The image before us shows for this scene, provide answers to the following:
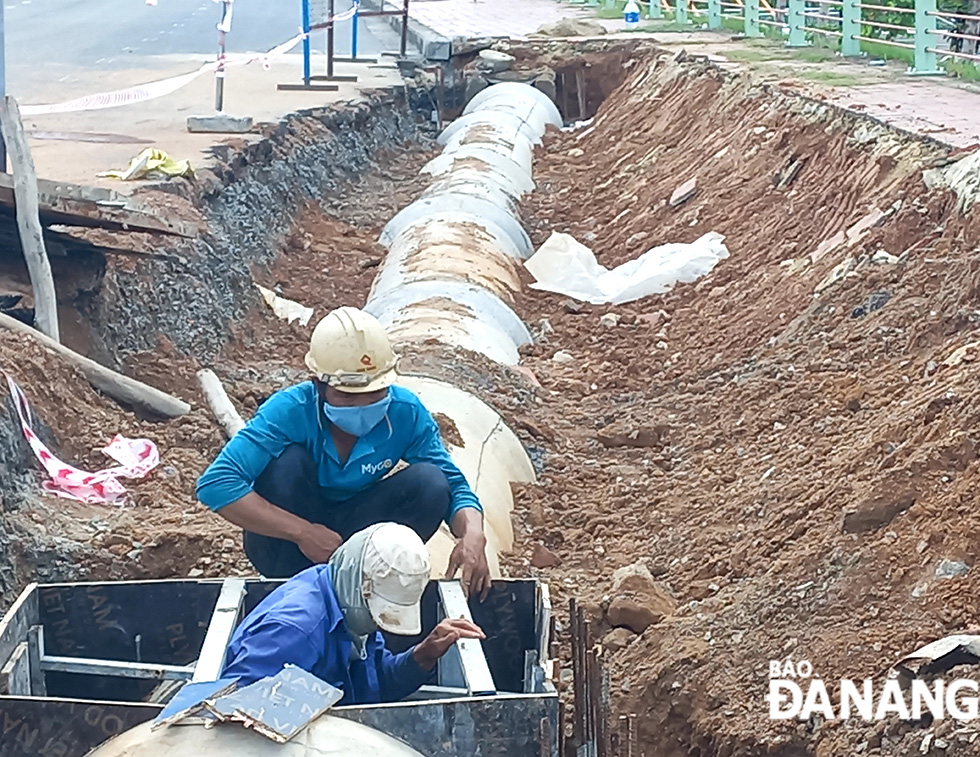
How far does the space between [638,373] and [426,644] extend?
4.93 meters

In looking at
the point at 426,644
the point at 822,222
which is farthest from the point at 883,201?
the point at 426,644

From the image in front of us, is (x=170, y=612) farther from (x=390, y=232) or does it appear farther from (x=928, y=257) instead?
(x=390, y=232)

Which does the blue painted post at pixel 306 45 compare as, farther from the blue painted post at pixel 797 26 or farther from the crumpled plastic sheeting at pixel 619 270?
the crumpled plastic sheeting at pixel 619 270

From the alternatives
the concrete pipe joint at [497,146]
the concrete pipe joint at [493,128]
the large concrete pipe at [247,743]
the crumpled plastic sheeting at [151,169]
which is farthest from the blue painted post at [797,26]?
the large concrete pipe at [247,743]

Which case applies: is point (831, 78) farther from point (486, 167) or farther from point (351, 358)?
point (351, 358)

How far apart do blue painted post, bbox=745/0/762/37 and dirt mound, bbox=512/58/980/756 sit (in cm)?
611

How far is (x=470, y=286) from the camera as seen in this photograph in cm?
846

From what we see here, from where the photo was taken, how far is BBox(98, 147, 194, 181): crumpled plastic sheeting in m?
9.62

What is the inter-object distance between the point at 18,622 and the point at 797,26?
1363 cm

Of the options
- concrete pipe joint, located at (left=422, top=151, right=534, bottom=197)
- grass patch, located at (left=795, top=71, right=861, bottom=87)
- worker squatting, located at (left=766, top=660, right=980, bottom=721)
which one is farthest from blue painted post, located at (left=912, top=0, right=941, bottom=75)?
worker squatting, located at (left=766, top=660, right=980, bottom=721)

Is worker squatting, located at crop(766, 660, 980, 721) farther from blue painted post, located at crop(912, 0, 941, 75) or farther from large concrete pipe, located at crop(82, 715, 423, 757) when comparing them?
blue painted post, located at crop(912, 0, 941, 75)

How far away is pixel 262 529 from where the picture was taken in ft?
13.4

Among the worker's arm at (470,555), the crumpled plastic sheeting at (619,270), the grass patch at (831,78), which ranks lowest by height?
the crumpled plastic sheeting at (619,270)

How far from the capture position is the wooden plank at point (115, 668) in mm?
3547
